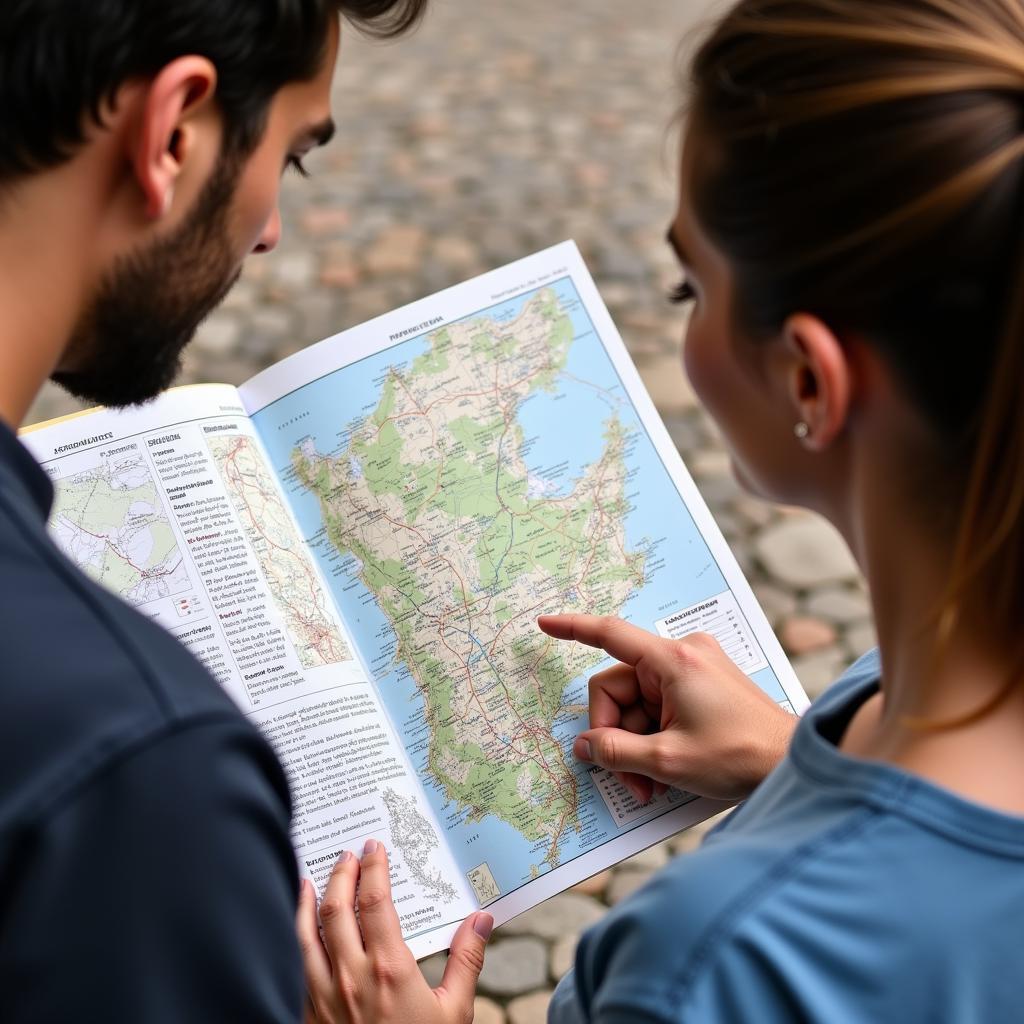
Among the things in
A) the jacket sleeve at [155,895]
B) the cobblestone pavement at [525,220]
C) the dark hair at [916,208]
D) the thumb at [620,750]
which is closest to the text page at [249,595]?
the thumb at [620,750]

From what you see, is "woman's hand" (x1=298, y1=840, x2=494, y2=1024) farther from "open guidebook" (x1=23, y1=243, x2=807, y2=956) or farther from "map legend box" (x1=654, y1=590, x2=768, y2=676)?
"map legend box" (x1=654, y1=590, x2=768, y2=676)

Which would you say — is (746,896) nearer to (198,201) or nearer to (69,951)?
(69,951)

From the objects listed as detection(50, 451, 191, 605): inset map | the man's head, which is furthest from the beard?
detection(50, 451, 191, 605): inset map

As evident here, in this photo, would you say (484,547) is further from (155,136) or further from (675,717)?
(155,136)

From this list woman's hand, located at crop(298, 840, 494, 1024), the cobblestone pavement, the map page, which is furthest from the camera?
the cobblestone pavement

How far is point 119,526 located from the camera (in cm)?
130

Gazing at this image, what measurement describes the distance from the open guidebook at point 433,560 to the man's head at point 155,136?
0.23 metres

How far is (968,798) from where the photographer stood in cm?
73

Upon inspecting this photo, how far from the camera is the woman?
696 mm

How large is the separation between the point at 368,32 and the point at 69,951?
91 centimetres

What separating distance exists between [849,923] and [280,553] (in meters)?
0.79

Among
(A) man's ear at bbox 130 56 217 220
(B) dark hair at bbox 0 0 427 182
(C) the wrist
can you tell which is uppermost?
(B) dark hair at bbox 0 0 427 182

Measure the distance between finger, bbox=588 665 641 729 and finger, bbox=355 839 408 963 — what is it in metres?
0.27

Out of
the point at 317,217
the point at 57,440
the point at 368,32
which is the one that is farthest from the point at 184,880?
the point at 317,217
